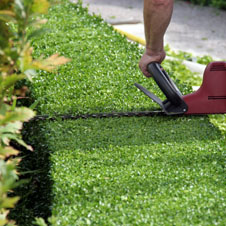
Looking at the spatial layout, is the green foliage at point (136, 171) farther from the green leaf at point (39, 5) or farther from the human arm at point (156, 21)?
the green leaf at point (39, 5)

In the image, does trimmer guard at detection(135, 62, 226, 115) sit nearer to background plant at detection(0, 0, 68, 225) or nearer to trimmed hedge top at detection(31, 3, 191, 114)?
trimmed hedge top at detection(31, 3, 191, 114)

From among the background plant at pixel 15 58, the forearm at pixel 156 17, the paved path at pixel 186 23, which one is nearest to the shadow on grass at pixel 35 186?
the background plant at pixel 15 58

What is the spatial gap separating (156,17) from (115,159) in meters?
1.13

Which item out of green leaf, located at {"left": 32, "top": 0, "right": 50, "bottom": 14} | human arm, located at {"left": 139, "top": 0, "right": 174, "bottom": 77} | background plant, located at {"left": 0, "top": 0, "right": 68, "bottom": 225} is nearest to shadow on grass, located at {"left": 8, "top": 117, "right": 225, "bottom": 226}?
human arm, located at {"left": 139, "top": 0, "right": 174, "bottom": 77}

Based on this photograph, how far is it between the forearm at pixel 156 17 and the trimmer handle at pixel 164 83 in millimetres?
184

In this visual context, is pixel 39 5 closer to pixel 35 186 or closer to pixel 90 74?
pixel 35 186

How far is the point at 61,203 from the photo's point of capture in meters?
2.47

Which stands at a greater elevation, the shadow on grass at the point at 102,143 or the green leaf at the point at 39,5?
the green leaf at the point at 39,5

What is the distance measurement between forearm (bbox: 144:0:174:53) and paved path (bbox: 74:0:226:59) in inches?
119

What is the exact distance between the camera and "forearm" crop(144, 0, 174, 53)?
3473 mm

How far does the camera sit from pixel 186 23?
816 centimetres

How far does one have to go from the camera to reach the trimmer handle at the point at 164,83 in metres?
3.72

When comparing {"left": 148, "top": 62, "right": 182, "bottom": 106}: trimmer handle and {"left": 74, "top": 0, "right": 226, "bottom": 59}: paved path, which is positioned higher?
{"left": 148, "top": 62, "right": 182, "bottom": 106}: trimmer handle

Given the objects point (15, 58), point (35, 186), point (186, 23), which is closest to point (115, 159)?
point (35, 186)
